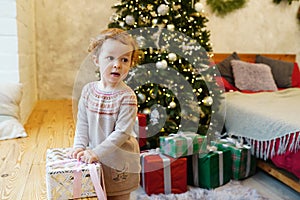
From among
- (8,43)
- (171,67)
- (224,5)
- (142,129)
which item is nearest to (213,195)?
(142,129)

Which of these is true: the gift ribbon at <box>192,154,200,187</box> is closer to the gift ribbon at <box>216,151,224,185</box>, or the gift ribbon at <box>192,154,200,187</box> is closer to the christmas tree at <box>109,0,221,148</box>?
the gift ribbon at <box>216,151,224,185</box>

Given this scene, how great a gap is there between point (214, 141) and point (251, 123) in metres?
0.33

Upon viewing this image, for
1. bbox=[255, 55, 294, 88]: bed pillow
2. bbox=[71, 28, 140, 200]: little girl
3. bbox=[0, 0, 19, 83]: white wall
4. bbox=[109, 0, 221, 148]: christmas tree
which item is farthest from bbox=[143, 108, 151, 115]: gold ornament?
bbox=[255, 55, 294, 88]: bed pillow

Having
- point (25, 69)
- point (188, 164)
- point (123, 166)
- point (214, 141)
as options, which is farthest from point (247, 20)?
point (123, 166)

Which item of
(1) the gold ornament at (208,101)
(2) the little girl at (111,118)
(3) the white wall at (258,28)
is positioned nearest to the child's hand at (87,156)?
(2) the little girl at (111,118)

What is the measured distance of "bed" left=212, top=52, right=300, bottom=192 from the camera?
215cm

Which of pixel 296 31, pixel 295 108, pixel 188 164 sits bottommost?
pixel 188 164

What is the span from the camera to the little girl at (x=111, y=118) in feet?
3.64

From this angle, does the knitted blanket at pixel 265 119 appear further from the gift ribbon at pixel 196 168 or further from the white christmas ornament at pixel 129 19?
the white christmas ornament at pixel 129 19

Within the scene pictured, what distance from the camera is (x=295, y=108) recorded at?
247 cm

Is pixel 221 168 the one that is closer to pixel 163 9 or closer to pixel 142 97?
pixel 142 97

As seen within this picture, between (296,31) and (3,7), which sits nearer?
(3,7)

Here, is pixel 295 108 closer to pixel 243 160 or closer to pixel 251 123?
pixel 251 123

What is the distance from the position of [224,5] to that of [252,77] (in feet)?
3.50
